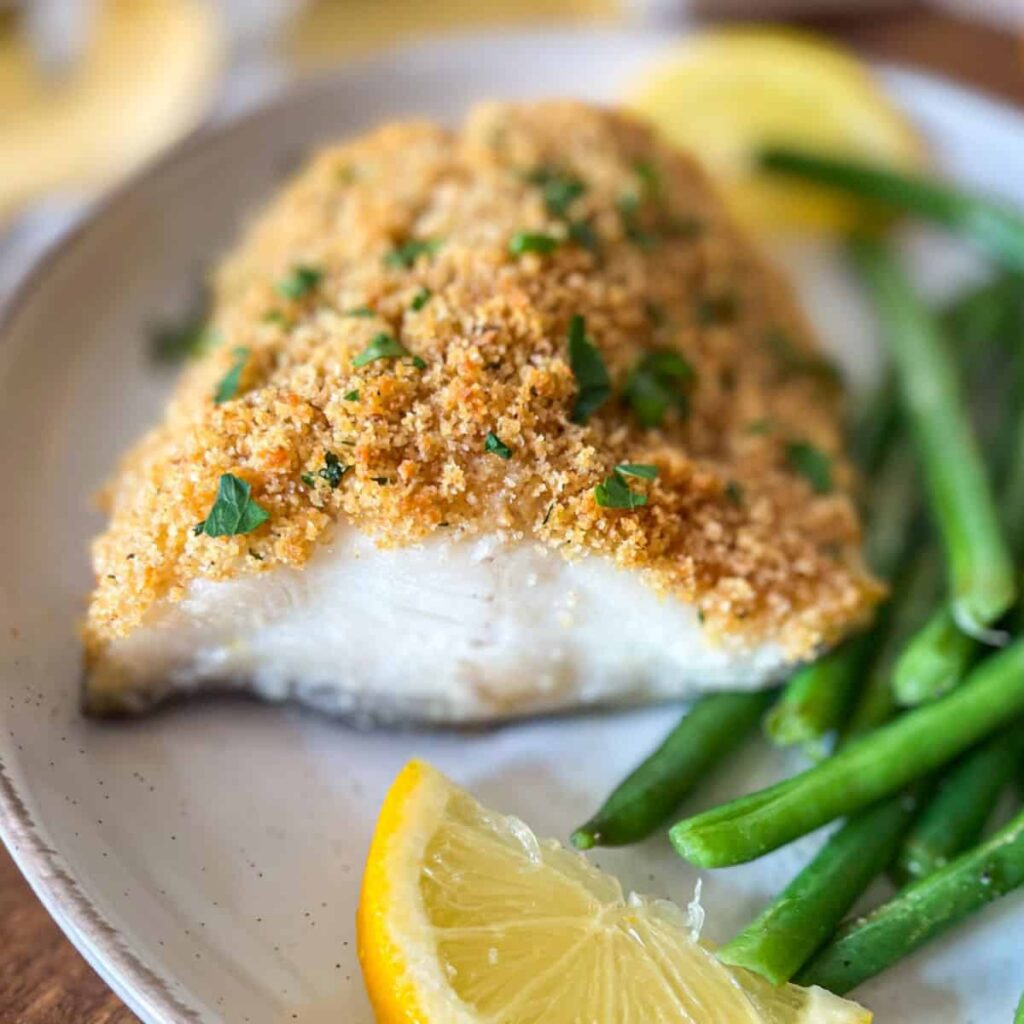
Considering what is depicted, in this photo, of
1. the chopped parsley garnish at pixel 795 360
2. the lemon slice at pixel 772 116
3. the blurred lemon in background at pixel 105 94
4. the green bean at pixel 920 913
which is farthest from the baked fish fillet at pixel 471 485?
the blurred lemon in background at pixel 105 94

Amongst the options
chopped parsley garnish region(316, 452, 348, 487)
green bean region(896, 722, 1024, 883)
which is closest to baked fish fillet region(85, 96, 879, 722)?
chopped parsley garnish region(316, 452, 348, 487)

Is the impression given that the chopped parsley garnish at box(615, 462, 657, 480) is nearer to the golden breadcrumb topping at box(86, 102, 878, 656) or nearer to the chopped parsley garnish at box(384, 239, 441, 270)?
the golden breadcrumb topping at box(86, 102, 878, 656)

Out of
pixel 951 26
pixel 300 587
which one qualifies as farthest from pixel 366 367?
pixel 951 26

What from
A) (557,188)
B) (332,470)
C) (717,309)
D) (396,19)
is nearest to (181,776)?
(332,470)

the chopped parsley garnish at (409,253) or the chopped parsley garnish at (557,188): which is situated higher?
the chopped parsley garnish at (409,253)

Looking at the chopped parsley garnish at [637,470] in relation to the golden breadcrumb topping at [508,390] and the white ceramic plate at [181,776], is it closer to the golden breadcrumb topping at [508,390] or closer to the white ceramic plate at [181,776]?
the golden breadcrumb topping at [508,390]

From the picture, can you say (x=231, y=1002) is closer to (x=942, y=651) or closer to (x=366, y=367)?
(x=366, y=367)

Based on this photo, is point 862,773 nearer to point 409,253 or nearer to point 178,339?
point 409,253
